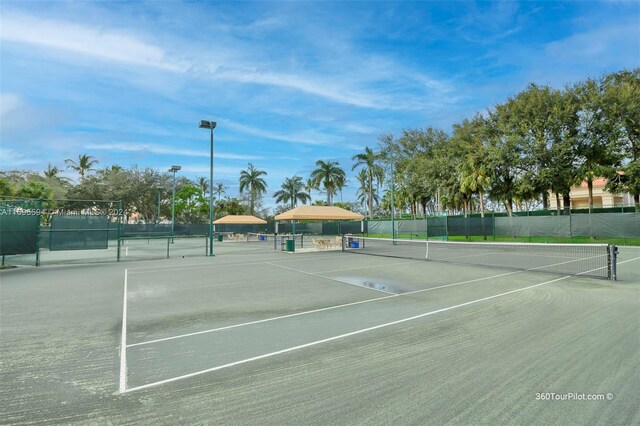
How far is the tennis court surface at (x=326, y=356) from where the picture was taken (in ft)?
11.0

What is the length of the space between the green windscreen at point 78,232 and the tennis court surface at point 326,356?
8686 mm

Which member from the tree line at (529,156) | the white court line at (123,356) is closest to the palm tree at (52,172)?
the tree line at (529,156)

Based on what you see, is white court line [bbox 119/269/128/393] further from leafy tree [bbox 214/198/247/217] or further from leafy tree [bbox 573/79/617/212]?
leafy tree [bbox 214/198/247/217]

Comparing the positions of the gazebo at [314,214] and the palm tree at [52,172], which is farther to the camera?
the palm tree at [52,172]

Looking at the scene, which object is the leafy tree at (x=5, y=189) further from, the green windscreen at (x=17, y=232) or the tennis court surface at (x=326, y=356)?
the tennis court surface at (x=326, y=356)

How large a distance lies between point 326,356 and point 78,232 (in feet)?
58.6

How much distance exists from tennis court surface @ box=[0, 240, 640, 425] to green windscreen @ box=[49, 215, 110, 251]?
869cm

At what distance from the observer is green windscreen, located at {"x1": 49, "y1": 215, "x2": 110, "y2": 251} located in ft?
56.2

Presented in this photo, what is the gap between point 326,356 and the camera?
4750 millimetres

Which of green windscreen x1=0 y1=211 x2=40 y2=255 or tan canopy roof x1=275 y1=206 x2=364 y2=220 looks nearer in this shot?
green windscreen x1=0 y1=211 x2=40 y2=255

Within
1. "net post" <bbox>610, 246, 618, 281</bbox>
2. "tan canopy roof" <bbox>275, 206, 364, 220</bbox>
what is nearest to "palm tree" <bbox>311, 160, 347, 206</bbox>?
"tan canopy roof" <bbox>275, 206, 364, 220</bbox>

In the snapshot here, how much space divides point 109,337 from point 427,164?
5215 centimetres

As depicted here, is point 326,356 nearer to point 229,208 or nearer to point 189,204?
point 189,204

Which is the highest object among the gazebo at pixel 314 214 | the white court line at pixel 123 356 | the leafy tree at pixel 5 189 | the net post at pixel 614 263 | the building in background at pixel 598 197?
the building in background at pixel 598 197
